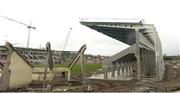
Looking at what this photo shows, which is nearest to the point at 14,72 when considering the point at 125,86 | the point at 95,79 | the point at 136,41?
the point at 125,86

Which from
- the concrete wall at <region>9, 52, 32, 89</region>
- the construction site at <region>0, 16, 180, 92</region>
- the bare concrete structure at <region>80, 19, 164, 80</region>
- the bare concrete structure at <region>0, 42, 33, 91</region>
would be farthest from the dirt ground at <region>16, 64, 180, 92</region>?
the bare concrete structure at <region>80, 19, 164, 80</region>

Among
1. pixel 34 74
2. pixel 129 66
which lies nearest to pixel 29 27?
pixel 129 66

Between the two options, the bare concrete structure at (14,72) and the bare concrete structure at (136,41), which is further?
the bare concrete structure at (136,41)

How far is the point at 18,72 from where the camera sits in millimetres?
47438

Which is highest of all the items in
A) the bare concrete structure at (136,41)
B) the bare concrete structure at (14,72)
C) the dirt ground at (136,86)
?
the bare concrete structure at (136,41)

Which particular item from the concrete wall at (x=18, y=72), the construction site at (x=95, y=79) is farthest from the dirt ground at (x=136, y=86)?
the concrete wall at (x=18, y=72)

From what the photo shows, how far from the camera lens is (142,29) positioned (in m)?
59.4

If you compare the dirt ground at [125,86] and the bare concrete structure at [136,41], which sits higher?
the bare concrete structure at [136,41]

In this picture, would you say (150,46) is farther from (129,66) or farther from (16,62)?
(16,62)

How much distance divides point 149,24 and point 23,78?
25243 mm

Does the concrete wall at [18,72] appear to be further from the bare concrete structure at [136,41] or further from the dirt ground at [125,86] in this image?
the bare concrete structure at [136,41]

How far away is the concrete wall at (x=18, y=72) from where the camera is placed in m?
45.8

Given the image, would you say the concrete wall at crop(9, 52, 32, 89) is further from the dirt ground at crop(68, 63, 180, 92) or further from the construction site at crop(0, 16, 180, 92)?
the dirt ground at crop(68, 63, 180, 92)

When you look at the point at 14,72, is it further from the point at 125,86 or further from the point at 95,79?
the point at 95,79
